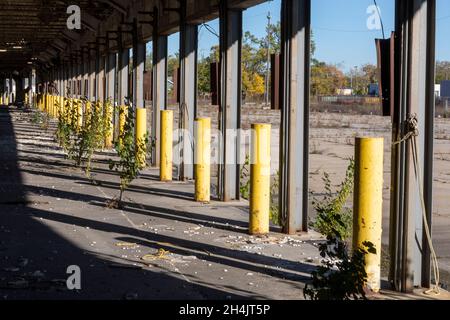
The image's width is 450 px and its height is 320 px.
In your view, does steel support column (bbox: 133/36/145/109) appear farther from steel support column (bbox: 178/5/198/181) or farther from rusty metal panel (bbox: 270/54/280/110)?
rusty metal panel (bbox: 270/54/280/110)

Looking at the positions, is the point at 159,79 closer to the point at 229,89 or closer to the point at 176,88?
the point at 176,88

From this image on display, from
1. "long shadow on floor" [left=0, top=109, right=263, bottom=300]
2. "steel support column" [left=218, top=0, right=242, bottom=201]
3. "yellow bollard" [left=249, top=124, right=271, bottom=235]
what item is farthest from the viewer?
"steel support column" [left=218, top=0, right=242, bottom=201]

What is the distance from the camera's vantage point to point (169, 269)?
23.3 feet

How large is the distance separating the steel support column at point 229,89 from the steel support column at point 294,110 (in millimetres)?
2400

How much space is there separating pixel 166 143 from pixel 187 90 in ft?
3.54

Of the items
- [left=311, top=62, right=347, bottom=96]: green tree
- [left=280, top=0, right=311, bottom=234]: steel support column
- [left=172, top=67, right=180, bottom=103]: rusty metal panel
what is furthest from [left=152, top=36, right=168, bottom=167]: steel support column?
[left=311, top=62, right=347, bottom=96]: green tree

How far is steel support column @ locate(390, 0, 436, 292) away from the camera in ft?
20.9

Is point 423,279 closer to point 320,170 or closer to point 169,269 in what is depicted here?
point 169,269

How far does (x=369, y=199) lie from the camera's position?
6.42m

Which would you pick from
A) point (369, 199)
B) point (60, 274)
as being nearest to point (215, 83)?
point (60, 274)

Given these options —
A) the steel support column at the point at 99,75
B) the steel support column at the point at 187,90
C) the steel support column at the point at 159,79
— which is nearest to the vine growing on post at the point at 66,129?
the steel support column at the point at 159,79

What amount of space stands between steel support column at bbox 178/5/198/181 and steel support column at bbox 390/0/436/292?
7.87 m

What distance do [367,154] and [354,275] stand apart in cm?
170

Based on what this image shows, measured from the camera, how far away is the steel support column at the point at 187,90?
14062 millimetres
